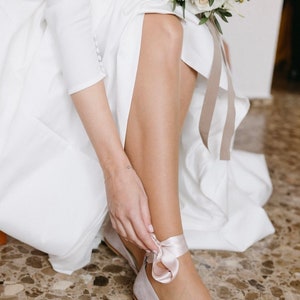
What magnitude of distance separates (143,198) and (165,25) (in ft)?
1.09

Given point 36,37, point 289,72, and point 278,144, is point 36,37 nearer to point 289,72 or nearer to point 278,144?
point 278,144

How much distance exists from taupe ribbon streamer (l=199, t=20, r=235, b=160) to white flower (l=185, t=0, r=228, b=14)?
8 centimetres

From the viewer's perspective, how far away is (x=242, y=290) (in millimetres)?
1040

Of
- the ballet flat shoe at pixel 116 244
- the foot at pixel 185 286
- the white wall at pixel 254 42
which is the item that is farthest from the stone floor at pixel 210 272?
the white wall at pixel 254 42

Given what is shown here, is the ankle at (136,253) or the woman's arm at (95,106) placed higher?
the woman's arm at (95,106)

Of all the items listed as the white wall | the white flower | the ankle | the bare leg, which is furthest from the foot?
the white wall

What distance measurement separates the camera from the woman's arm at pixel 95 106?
86cm

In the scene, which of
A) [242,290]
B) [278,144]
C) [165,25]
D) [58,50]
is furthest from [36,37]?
[278,144]

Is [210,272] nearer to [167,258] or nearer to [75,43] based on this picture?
[167,258]

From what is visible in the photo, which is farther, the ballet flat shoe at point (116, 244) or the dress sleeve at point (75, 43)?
the ballet flat shoe at point (116, 244)

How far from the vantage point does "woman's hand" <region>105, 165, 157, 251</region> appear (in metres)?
0.85

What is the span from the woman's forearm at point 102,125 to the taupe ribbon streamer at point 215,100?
0.30 metres

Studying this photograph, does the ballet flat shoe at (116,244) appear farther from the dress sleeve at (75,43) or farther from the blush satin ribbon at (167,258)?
the dress sleeve at (75,43)

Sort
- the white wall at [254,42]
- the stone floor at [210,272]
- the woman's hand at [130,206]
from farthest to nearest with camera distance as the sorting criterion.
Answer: the white wall at [254,42] → the stone floor at [210,272] → the woman's hand at [130,206]
